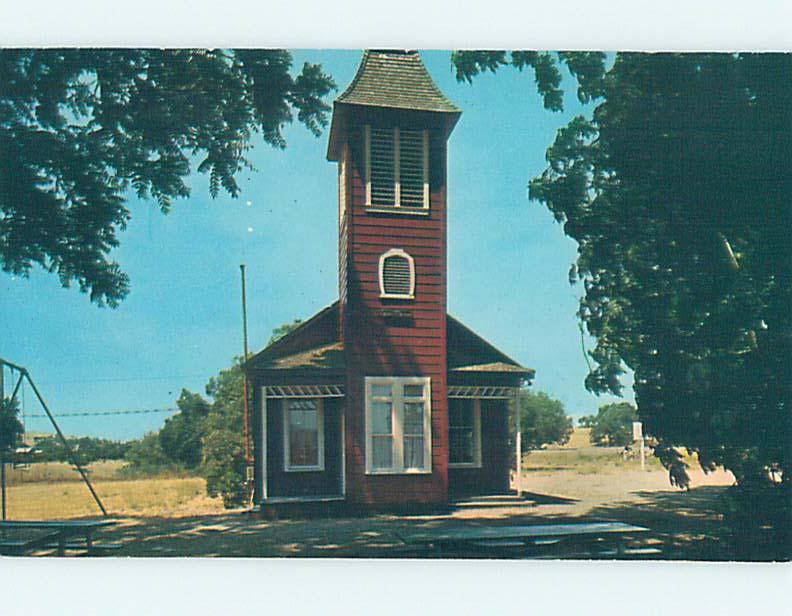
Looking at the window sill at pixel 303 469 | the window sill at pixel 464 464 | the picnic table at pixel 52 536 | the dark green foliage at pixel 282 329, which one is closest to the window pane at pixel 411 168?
the dark green foliage at pixel 282 329

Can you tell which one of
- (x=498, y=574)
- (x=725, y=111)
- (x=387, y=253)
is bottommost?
(x=498, y=574)

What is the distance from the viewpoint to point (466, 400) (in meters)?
7.08

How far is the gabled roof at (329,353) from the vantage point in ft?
22.7

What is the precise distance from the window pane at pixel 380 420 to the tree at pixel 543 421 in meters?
1.01

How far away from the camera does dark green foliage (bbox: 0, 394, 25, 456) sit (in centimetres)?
698

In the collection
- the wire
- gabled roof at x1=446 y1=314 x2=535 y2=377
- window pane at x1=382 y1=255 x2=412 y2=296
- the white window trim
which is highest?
the white window trim

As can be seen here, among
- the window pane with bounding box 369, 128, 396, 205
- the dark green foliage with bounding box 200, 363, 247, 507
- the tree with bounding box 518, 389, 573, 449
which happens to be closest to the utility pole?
the dark green foliage with bounding box 200, 363, 247, 507

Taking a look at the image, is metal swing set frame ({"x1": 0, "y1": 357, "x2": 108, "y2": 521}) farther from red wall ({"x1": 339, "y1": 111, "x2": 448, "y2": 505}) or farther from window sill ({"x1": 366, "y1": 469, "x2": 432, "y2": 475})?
window sill ({"x1": 366, "y1": 469, "x2": 432, "y2": 475})

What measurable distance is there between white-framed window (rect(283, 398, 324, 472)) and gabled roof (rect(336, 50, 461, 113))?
2308mm

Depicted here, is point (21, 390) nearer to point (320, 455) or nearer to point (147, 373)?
point (147, 373)

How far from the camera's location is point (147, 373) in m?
6.89

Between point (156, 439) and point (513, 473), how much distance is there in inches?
106

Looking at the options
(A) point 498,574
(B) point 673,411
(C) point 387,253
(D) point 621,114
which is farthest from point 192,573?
(D) point 621,114

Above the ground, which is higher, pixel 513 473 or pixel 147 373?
pixel 147 373
